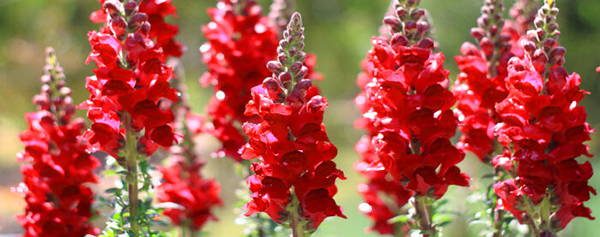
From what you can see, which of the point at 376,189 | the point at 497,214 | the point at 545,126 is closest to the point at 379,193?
the point at 376,189

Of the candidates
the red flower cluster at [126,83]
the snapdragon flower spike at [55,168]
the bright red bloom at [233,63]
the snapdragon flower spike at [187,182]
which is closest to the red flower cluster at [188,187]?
the snapdragon flower spike at [187,182]

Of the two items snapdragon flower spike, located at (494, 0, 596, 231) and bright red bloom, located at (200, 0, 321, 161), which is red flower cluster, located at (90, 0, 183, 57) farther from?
snapdragon flower spike, located at (494, 0, 596, 231)

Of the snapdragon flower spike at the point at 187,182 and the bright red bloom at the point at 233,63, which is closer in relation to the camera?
the bright red bloom at the point at 233,63

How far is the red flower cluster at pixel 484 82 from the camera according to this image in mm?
3176

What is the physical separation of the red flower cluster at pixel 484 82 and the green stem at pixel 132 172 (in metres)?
1.19

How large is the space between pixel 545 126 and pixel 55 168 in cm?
184

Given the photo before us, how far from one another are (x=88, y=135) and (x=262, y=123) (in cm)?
68

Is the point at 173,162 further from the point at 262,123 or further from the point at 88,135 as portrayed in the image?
the point at 262,123

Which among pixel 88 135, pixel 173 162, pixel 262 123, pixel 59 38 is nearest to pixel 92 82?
pixel 88 135

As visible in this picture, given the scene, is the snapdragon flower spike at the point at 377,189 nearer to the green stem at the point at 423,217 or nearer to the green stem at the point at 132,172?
the green stem at the point at 423,217

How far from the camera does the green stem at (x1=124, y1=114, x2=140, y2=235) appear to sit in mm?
2975

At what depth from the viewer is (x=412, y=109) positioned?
275cm

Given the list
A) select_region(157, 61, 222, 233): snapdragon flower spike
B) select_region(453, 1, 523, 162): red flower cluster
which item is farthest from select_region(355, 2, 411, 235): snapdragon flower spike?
select_region(157, 61, 222, 233): snapdragon flower spike

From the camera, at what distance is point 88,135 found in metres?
2.94
